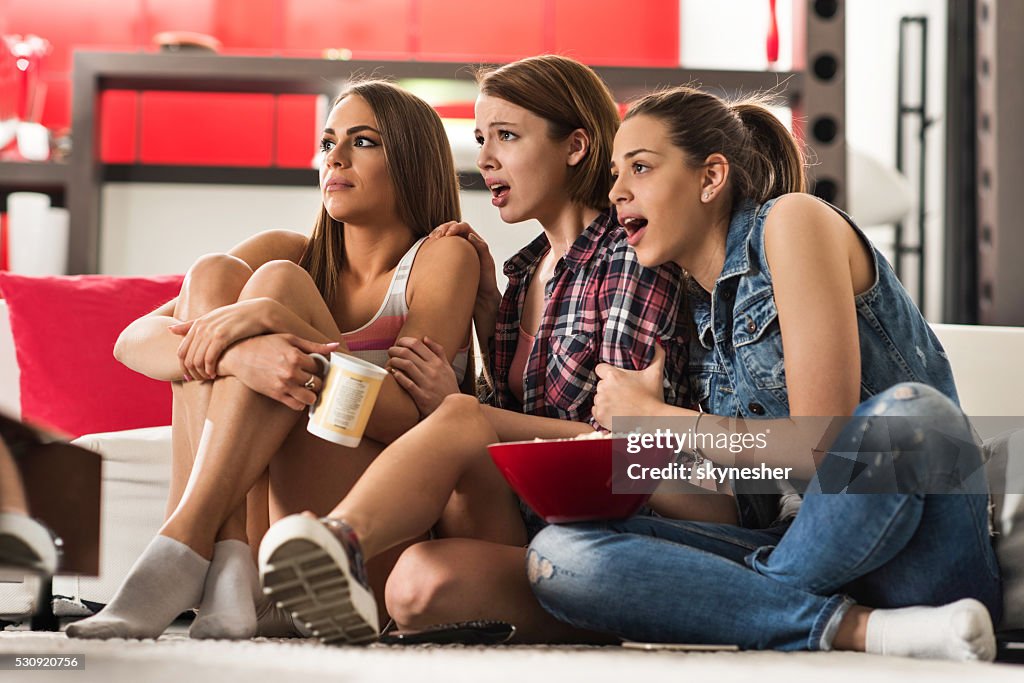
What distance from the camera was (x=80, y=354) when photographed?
6.71 ft

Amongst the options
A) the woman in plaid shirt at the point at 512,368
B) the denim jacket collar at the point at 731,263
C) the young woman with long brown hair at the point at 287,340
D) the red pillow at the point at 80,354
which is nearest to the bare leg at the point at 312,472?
the young woman with long brown hair at the point at 287,340

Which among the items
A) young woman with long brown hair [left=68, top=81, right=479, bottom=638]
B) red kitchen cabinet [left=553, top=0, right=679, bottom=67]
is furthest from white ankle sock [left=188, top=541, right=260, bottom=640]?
red kitchen cabinet [left=553, top=0, right=679, bottom=67]

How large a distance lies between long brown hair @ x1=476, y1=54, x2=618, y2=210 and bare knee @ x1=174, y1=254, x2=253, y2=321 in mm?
467

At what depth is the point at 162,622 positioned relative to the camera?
3.64 feet

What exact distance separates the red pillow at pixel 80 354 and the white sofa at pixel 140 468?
0.20 meters

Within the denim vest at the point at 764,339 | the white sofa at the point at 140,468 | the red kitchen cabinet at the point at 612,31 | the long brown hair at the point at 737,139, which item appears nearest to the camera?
the denim vest at the point at 764,339

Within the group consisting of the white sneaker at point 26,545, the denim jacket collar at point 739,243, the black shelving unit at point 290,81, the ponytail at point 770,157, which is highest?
the black shelving unit at point 290,81

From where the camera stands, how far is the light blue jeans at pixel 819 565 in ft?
3.55

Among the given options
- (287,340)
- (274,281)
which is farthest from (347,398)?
(274,281)

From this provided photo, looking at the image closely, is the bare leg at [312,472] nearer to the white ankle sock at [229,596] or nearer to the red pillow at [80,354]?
the white ankle sock at [229,596]

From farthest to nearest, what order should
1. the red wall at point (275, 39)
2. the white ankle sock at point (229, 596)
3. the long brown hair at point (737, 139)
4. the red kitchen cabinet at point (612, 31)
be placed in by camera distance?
the red kitchen cabinet at point (612, 31) < the red wall at point (275, 39) < the long brown hair at point (737, 139) < the white ankle sock at point (229, 596)

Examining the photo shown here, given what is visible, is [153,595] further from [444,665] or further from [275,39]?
[275,39]

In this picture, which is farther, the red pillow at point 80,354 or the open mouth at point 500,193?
the red pillow at point 80,354

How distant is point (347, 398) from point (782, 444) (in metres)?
0.48
